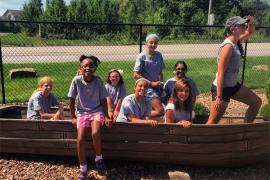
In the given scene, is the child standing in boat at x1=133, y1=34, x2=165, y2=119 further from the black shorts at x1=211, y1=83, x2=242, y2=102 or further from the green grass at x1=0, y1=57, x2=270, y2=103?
the green grass at x1=0, y1=57, x2=270, y2=103

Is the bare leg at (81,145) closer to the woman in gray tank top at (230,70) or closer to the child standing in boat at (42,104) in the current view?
the child standing in boat at (42,104)

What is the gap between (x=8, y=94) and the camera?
27.8ft

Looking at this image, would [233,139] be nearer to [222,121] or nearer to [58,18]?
[222,121]

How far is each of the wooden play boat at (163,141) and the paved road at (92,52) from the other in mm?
10144

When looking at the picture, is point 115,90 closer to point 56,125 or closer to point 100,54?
point 56,125

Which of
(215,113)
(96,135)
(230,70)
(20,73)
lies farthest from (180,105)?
(20,73)

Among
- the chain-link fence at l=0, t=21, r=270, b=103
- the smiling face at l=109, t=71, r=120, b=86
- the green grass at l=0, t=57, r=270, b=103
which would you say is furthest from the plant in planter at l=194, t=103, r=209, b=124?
the green grass at l=0, t=57, r=270, b=103

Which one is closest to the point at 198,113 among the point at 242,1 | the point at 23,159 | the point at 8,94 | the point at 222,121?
the point at 222,121

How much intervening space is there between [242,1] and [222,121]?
41273 millimetres

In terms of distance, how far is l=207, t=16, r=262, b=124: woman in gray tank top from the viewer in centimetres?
415

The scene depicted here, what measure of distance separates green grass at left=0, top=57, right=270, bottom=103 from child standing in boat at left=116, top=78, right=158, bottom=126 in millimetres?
3790

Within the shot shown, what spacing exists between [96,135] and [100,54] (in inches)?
507

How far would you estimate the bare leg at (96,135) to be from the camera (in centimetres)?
414

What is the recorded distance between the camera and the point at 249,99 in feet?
14.7
